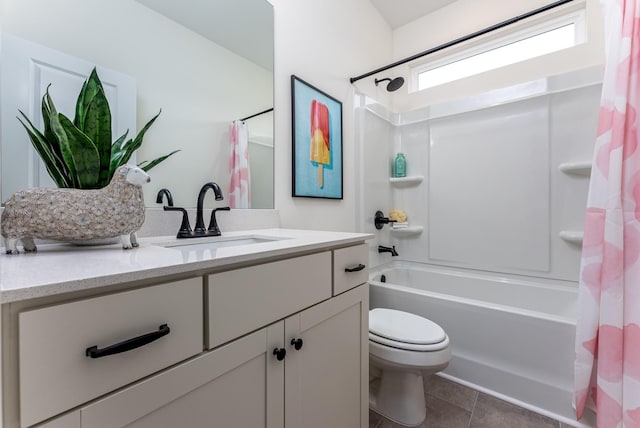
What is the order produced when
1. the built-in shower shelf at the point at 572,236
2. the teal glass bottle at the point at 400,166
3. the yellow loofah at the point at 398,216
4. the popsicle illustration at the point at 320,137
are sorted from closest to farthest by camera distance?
the popsicle illustration at the point at 320,137, the built-in shower shelf at the point at 572,236, the yellow loofah at the point at 398,216, the teal glass bottle at the point at 400,166

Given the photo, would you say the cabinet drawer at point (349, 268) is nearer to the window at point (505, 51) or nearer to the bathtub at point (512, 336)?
the bathtub at point (512, 336)

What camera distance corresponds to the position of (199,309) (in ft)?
1.84

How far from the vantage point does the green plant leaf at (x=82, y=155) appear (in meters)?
0.72

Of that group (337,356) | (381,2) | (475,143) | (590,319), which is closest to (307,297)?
(337,356)

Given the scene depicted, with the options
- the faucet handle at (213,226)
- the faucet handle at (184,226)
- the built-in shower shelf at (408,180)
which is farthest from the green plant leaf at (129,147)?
the built-in shower shelf at (408,180)

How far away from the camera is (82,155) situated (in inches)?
29.2

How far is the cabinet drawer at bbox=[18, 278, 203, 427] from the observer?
0.37m

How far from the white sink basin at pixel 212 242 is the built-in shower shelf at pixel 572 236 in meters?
1.88

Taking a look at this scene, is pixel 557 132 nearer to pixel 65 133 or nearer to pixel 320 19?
pixel 320 19

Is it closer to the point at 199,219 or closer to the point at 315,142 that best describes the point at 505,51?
the point at 315,142

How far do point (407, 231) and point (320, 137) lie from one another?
1.20 meters

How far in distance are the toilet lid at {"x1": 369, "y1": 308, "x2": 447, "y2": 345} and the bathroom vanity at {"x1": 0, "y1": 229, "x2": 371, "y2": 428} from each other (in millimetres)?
424

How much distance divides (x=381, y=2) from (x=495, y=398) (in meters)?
2.80

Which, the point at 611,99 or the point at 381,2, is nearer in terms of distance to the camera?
the point at 611,99
